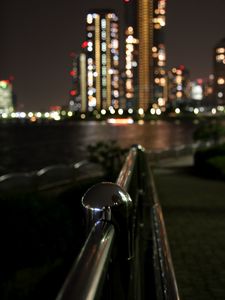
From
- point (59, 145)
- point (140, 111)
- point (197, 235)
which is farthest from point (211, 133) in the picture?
point (140, 111)

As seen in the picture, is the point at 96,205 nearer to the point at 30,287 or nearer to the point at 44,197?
the point at 30,287

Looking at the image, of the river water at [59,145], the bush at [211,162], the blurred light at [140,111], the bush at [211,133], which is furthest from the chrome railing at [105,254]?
the blurred light at [140,111]

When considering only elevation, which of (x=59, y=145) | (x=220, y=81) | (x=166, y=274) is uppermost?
(x=220, y=81)

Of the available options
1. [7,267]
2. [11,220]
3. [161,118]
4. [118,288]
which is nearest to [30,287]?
[7,267]

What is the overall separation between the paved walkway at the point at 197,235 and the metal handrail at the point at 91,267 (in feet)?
8.24

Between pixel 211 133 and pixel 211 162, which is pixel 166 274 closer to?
pixel 211 162

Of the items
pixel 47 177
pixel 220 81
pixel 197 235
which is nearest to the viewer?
pixel 197 235

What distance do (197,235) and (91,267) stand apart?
5327 mm

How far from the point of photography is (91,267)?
105cm

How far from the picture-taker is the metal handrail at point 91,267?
893 millimetres

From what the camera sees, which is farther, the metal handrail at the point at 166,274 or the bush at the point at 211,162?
the bush at the point at 211,162

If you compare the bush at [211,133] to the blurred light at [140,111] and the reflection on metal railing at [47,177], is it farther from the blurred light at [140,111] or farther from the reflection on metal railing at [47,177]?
the blurred light at [140,111]

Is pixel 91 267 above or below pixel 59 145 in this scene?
above

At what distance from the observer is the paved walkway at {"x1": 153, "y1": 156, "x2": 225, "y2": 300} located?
13.1ft
